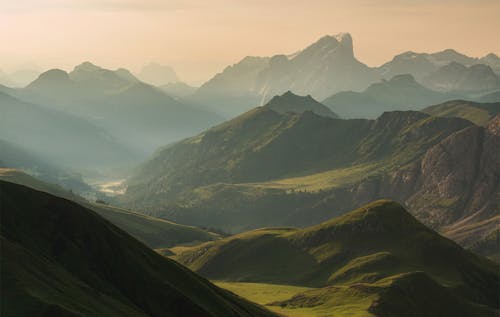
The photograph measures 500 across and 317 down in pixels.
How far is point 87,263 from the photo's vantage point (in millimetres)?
177375

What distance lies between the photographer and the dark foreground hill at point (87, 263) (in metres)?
150

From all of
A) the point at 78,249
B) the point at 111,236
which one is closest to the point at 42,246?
the point at 78,249

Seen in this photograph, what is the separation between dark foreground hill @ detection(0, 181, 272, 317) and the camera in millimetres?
149625

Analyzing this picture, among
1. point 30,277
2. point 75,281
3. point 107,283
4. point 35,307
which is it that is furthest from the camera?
point 107,283

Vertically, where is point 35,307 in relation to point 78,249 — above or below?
below

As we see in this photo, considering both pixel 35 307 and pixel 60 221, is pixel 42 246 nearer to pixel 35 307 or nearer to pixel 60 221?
pixel 60 221

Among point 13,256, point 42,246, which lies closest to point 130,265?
point 42,246

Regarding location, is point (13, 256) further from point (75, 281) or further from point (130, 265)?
point (130, 265)

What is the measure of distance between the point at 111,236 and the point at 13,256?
4708cm

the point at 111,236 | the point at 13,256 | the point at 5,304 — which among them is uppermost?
the point at 111,236

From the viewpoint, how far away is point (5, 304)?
12700 cm

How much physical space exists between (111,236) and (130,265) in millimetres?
10952

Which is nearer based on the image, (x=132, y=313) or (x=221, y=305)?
(x=132, y=313)

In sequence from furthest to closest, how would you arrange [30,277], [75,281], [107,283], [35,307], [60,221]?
[60,221]
[107,283]
[75,281]
[30,277]
[35,307]
